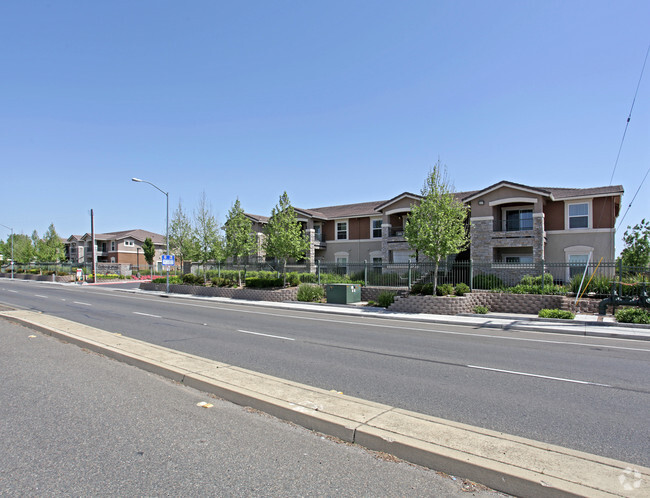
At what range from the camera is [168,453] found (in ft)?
13.1

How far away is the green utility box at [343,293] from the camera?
22.4m

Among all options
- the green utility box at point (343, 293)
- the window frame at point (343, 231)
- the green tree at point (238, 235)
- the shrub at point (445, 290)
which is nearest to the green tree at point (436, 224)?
the shrub at point (445, 290)

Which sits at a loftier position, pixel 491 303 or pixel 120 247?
pixel 120 247

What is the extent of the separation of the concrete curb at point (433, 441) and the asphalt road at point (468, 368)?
726 mm

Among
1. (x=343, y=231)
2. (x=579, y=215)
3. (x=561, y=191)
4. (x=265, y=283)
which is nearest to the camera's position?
(x=265, y=283)

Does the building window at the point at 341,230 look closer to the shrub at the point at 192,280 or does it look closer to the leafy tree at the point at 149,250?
the shrub at the point at 192,280

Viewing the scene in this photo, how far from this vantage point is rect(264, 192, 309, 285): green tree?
2581cm

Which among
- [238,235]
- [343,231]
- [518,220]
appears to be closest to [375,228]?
[343,231]

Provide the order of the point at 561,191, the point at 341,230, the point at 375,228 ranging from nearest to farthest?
the point at 561,191 → the point at 375,228 → the point at 341,230

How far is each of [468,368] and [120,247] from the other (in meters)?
73.5

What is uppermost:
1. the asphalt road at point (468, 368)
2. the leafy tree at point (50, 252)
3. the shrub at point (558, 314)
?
the leafy tree at point (50, 252)

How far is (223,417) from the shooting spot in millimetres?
4914

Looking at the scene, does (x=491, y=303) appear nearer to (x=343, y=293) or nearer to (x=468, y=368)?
(x=343, y=293)

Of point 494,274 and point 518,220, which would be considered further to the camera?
point 518,220
